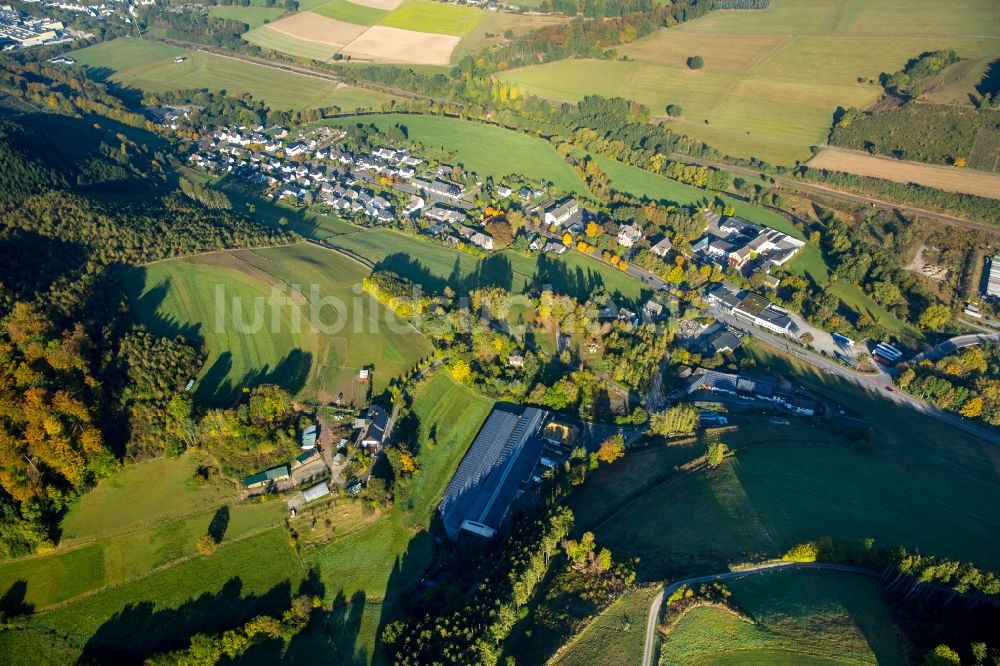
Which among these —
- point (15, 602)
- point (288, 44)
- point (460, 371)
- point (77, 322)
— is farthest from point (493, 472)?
point (288, 44)

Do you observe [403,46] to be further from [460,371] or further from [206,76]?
[460,371]

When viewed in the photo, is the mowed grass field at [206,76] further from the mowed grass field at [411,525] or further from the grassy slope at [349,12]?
the mowed grass field at [411,525]

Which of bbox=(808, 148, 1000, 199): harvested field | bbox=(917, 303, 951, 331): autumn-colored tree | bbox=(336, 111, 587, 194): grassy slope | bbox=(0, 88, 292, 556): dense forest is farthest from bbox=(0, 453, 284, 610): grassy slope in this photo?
bbox=(808, 148, 1000, 199): harvested field

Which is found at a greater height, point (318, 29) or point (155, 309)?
point (318, 29)

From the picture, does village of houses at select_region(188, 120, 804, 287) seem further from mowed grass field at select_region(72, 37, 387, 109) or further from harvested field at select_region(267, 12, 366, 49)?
harvested field at select_region(267, 12, 366, 49)

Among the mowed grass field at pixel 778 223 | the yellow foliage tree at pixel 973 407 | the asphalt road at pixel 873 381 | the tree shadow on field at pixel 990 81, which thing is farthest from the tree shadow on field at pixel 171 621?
the tree shadow on field at pixel 990 81

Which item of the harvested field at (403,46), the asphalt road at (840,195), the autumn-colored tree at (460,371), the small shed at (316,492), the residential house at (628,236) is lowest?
the small shed at (316,492)
